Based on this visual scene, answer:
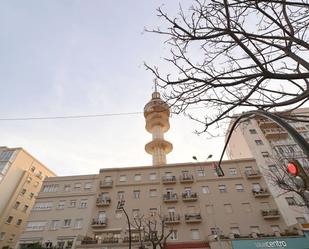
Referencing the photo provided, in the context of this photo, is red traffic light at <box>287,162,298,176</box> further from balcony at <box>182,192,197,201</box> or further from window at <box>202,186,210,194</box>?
window at <box>202,186,210,194</box>

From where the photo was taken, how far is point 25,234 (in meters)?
26.5

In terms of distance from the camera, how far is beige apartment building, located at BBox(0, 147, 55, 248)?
110 feet

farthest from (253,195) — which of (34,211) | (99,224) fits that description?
(34,211)

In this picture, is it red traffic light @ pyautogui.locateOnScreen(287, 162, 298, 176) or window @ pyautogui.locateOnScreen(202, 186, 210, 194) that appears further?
window @ pyautogui.locateOnScreen(202, 186, 210, 194)

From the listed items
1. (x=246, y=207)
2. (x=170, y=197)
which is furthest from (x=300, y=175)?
(x=170, y=197)

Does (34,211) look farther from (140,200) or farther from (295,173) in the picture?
(295,173)

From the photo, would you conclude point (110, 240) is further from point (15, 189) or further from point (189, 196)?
point (15, 189)

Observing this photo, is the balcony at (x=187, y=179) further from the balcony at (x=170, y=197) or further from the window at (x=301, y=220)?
the window at (x=301, y=220)

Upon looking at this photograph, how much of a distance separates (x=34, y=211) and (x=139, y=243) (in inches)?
573

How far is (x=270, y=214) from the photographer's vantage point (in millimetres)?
24141

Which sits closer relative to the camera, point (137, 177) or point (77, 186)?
point (137, 177)

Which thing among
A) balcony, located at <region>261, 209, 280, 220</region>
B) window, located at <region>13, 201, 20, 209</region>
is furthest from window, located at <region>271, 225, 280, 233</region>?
window, located at <region>13, 201, 20, 209</region>

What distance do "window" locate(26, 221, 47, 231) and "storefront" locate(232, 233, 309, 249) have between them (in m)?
21.2

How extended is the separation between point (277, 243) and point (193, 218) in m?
8.05
